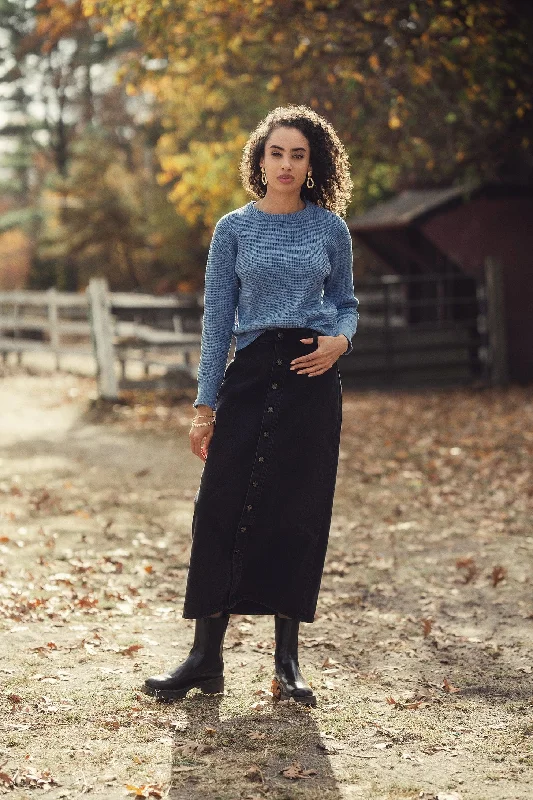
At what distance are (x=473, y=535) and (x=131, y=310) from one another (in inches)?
292

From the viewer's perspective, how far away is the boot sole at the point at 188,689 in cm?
446

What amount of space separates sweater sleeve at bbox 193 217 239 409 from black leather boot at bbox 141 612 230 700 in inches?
34.8

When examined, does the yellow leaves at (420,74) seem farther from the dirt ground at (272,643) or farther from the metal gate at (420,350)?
the dirt ground at (272,643)

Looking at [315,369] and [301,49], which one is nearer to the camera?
[315,369]

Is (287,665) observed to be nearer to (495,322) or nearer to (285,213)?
(285,213)

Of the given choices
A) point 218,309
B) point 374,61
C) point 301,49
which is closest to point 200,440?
point 218,309

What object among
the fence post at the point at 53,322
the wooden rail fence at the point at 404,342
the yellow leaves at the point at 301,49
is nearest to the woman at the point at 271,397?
the yellow leaves at the point at 301,49

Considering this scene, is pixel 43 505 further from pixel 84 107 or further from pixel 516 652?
pixel 84 107

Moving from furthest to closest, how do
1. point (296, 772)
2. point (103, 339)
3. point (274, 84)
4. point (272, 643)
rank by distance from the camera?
point (274, 84), point (103, 339), point (272, 643), point (296, 772)

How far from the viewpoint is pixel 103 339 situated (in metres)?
14.4

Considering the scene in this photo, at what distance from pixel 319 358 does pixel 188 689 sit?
142 cm

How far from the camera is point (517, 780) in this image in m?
3.75

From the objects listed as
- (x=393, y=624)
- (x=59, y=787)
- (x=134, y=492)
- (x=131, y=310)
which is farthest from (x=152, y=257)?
(x=59, y=787)

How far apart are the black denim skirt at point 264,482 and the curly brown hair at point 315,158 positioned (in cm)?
58
